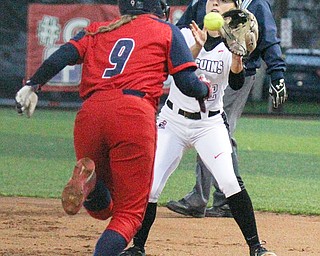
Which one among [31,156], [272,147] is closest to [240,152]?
[272,147]

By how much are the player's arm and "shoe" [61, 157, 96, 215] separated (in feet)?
4.31

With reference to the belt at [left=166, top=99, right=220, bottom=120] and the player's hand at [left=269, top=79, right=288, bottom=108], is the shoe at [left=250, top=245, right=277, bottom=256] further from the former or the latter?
the player's hand at [left=269, top=79, right=288, bottom=108]

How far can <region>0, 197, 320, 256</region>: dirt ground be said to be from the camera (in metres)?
6.11

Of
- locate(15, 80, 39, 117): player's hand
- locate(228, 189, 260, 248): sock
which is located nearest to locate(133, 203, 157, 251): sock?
locate(228, 189, 260, 248): sock

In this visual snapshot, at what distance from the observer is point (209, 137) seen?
18.9 feet

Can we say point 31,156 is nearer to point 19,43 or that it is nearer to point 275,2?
point 19,43

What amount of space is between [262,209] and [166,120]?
2361mm

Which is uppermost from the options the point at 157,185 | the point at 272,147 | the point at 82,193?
the point at 82,193

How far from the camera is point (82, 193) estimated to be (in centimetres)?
454

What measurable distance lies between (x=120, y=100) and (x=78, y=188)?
18.8 inches

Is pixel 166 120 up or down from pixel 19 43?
up

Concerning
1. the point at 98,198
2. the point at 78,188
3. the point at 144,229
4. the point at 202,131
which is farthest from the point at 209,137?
the point at 78,188

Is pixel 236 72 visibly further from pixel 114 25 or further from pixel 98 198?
pixel 98 198

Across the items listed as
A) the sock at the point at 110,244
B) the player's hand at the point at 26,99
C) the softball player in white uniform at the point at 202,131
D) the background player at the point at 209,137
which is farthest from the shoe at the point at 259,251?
the player's hand at the point at 26,99
